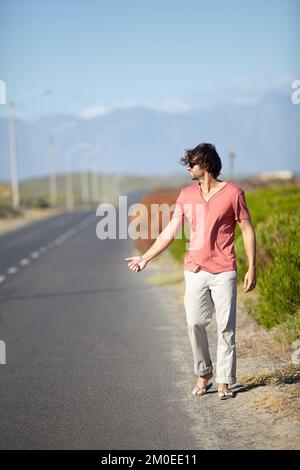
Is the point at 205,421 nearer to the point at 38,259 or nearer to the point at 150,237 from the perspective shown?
the point at 150,237

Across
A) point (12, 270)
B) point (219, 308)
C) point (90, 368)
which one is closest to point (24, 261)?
point (12, 270)

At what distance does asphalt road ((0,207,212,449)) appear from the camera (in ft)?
21.0

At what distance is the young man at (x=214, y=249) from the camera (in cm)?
712

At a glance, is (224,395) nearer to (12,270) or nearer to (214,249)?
(214,249)

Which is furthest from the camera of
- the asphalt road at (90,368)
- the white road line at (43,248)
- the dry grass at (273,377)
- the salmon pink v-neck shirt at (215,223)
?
the white road line at (43,248)

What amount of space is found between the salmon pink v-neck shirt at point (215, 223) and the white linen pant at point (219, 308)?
0.27 ft

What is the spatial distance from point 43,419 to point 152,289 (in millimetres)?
9638

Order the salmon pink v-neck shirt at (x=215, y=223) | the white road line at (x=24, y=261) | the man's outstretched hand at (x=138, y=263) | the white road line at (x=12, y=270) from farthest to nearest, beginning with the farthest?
the white road line at (x=24, y=261), the white road line at (x=12, y=270), the man's outstretched hand at (x=138, y=263), the salmon pink v-neck shirt at (x=215, y=223)

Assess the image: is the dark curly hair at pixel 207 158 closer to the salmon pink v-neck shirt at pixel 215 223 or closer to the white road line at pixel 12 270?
the salmon pink v-neck shirt at pixel 215 223

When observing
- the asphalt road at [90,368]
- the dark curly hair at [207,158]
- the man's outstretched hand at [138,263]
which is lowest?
the asphalt road at [90,368]

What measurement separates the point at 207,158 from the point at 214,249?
713 millimetres

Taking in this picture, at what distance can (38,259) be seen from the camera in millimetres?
24562

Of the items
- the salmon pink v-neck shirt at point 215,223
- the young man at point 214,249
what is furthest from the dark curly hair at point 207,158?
the salmon pink v-neck shirt at point 215,223
